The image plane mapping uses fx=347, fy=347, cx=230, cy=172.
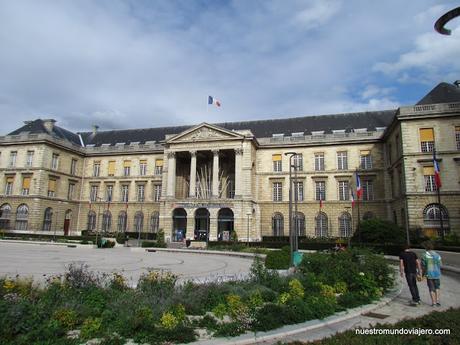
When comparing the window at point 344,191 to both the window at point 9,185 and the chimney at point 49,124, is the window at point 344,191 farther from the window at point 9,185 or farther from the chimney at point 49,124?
the window at point 9,185

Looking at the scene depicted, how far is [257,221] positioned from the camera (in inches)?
1722

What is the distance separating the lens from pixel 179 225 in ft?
147

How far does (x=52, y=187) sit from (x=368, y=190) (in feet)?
135

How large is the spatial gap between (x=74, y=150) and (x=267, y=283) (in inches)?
1867

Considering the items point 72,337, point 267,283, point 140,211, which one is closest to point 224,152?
point 140,211

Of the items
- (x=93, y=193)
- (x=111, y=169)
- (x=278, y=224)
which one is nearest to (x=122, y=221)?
(x=93, y=193)

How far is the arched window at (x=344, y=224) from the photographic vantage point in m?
42.0

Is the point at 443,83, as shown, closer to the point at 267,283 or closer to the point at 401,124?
the point at 401,124

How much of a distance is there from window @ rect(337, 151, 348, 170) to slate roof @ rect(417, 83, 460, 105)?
11635 mm

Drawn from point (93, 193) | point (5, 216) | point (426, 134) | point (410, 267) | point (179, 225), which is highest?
point (426, 134)

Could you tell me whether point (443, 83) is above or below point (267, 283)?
above

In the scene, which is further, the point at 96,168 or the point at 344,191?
the point at 96,168

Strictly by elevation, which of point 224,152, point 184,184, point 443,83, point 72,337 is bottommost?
point 72,337

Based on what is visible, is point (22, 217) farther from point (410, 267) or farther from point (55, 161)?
point (410, 267)
